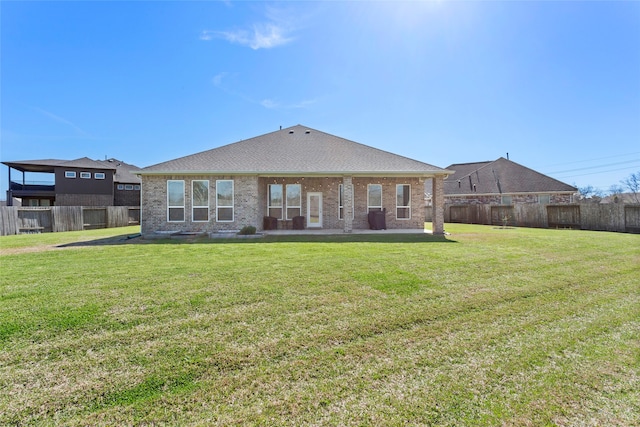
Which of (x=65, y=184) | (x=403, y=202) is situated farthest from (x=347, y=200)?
(x=65, y=184)

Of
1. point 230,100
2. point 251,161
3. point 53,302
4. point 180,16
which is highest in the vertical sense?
point 180,16

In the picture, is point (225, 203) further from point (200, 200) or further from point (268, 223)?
point (268, 223)

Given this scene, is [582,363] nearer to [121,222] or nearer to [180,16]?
[180,16]

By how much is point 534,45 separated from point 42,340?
59.6 feet

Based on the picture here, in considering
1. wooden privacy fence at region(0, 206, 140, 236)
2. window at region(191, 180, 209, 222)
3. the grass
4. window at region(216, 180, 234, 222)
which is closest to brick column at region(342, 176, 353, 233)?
window at region(216, 180, 234, 222)

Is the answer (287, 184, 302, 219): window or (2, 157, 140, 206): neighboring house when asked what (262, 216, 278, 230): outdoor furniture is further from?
(2, 157, 140, 206): neighboring house

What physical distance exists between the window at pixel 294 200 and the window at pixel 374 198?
374 centimetres

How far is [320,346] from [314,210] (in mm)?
12291

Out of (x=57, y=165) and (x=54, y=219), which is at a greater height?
(x=57, y=165)

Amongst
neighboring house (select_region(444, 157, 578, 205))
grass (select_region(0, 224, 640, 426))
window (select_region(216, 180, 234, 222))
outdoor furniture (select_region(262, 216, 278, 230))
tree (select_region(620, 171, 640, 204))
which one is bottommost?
grass (select_region(0, 224, 640, 426))

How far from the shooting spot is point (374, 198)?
50.5ft

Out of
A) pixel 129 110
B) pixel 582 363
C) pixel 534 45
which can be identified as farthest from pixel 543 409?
pixel 129 110

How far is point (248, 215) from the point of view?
1338 cm

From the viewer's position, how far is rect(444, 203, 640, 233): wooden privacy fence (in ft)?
48.0
